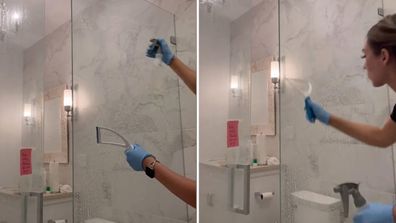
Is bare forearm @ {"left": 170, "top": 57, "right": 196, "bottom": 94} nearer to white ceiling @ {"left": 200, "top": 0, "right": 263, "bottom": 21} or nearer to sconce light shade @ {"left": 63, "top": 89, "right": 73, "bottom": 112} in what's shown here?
white ceiling @ {"left": 200, "top": 0, "right": 263, "bottom": 21}

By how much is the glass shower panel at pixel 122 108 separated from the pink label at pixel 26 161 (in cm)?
17

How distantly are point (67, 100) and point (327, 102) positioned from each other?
0.94 m

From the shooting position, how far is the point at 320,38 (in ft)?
A: 4.30

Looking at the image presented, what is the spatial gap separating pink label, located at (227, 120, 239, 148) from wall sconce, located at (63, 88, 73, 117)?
1.93 feet

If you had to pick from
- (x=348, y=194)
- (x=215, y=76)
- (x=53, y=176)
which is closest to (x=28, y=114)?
(x=53, y=176)

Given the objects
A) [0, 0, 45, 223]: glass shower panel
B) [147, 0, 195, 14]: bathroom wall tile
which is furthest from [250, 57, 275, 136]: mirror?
[0, 0, 45, 223]: glass shower panel

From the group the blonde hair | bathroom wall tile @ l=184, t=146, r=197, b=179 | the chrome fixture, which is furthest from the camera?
the chrome fixture

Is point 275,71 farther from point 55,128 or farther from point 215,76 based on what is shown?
point 55,128

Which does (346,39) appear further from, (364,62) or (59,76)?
(59,76)

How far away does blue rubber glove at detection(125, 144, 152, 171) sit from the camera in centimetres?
119

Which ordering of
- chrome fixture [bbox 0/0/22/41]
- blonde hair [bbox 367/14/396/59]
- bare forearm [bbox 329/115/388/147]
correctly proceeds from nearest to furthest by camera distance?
blonde hair [bbox 367/14/396/59] → bare forearm [bbox 329/115/388/147] → chrome fixture [bbox 0/0/22/41]

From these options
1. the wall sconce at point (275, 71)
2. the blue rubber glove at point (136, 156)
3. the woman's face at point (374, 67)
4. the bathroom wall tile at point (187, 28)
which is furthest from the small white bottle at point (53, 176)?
the woman's face at point (374, 67)

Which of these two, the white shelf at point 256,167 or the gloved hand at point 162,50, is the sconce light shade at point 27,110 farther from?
the white shelf at point 256,167

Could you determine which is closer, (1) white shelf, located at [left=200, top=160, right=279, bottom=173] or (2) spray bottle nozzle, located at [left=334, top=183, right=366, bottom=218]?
(2) spray bottle nozzle, located at [left=334, top=183, right=366, bottom=218]
